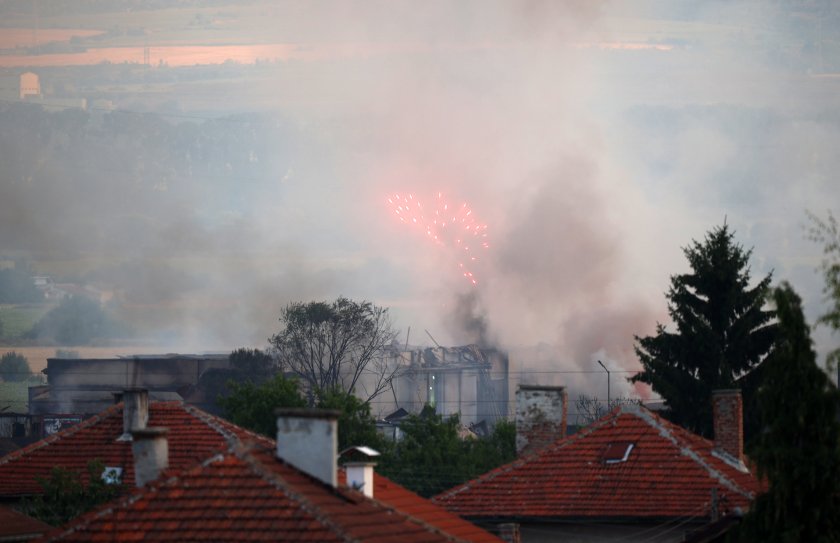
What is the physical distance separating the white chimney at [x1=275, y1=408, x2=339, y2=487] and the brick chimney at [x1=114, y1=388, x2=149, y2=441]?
1728cm

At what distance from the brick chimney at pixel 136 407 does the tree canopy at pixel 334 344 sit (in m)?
79.0

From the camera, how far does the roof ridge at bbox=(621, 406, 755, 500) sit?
39.2 meters

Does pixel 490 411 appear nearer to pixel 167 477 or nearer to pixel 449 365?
pixel 449 365

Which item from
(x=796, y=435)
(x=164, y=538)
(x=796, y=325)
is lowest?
(x=164, y=538)

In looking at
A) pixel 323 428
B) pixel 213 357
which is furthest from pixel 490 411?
pixel 323 428

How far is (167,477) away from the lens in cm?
2677

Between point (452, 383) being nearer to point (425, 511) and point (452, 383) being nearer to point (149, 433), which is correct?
point (425, 511)

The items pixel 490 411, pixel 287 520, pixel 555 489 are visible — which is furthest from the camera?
pixel 490 411

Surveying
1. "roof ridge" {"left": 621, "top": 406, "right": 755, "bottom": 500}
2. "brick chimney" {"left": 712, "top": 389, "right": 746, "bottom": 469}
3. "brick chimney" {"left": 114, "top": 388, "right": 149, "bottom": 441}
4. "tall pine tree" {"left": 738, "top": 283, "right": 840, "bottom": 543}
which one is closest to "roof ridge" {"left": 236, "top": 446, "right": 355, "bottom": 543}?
"tall pine tree" {"left": 738, "top": 283, "right": 840, "bottom": 543}

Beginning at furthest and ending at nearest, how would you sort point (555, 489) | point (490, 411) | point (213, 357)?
1. point (213, 357)
2. point (490, 411)
3. point (555, 489)

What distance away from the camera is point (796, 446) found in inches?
1029

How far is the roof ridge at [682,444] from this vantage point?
39.2 m

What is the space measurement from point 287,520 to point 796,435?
8.09m

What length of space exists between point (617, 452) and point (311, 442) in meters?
15.8
